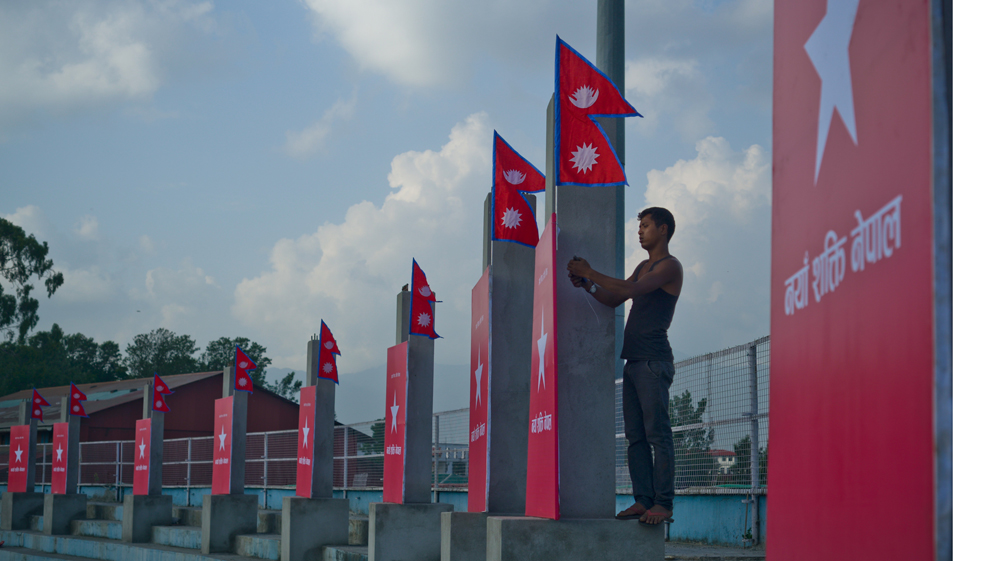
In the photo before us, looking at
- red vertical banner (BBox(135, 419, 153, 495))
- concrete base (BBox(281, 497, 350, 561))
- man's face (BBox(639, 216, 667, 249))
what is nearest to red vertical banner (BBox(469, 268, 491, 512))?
man's face (BBox(639, 216, 667, 249))

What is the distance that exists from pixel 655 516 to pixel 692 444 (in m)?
4.18

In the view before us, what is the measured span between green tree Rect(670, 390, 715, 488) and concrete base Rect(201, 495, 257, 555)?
7.60 metres

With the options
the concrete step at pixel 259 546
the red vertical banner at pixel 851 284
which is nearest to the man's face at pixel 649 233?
the red vertical banner at pixel 851 284

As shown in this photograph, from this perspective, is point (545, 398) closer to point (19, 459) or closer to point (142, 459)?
point (142, 459)

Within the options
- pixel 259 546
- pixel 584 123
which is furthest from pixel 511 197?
pixel 259 546

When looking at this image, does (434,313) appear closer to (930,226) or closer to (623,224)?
(623,224)

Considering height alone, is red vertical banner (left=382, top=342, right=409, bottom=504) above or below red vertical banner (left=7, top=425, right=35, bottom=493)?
above

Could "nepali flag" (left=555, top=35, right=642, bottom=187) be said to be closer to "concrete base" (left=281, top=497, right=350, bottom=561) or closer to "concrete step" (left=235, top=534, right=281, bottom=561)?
"concrete base" (left=281, top=497, right=350, bottom=561)

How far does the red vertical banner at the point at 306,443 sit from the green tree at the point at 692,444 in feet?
16.3

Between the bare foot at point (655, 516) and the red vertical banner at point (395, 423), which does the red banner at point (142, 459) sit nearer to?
the red vertical banner at point (395, 423)

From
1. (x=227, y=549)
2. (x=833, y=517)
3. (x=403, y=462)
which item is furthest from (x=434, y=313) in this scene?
(x=833, y=517)

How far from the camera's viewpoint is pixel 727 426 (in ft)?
25.6

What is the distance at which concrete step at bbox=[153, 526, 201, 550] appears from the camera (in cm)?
1458

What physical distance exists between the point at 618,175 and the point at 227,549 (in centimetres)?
1061
